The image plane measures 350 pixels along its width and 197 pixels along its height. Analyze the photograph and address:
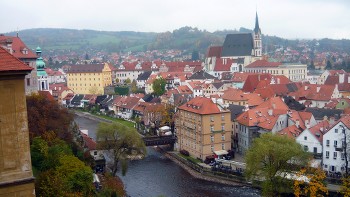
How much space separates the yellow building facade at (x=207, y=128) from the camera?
102 feet

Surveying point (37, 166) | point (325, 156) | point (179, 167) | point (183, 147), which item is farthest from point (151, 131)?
point (37, 166)

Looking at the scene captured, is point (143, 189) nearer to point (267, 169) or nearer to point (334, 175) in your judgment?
point (267, 169)

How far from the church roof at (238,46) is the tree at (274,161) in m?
58.1

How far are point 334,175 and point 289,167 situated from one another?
369 centimetres

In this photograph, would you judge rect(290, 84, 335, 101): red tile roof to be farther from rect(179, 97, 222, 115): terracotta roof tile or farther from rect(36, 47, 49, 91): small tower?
rect(36, 47, 49, 91): small tower

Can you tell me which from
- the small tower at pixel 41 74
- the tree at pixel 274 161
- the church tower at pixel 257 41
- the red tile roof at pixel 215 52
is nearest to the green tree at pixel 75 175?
the tree at pixel 274 161

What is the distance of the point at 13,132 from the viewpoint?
21.5 ft

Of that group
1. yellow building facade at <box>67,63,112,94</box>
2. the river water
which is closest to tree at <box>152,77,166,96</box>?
yellow building facade at <box>67,63,112,94</box>

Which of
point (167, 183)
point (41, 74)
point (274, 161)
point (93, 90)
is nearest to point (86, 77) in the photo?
point (93, 90)

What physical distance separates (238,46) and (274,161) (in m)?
60.5

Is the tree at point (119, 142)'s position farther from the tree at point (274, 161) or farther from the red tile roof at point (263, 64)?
the red tile roof at point (263, 64)

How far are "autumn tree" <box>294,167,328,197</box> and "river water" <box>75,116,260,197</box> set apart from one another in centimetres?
314

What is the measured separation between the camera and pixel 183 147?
3447 centimetres

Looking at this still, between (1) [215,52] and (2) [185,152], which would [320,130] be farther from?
(1) [215,52]
